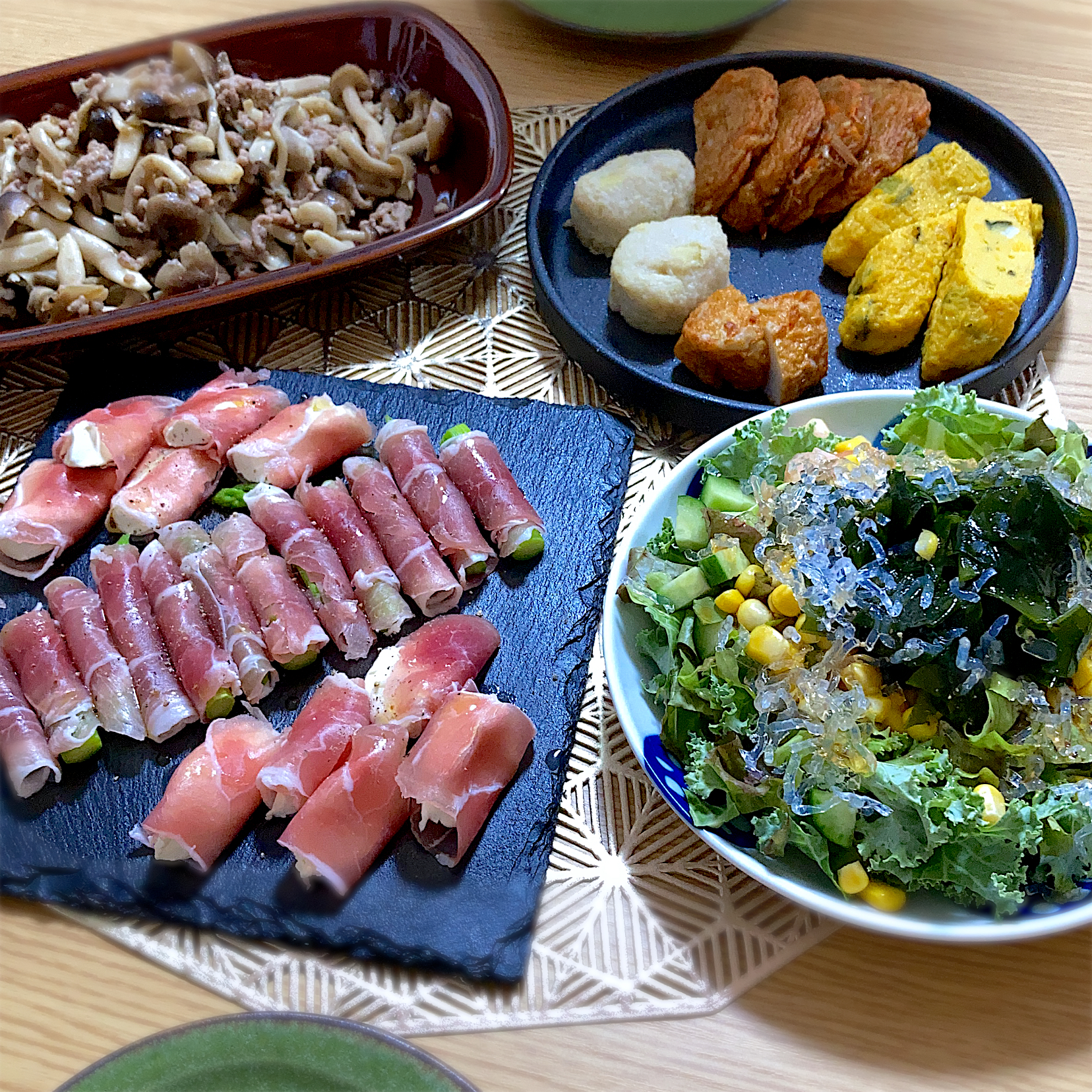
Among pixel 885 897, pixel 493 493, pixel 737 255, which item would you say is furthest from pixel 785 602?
pixel 737 255

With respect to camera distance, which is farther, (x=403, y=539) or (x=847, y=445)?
(x=403, y=539)

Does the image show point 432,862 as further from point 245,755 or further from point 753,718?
point 753,718

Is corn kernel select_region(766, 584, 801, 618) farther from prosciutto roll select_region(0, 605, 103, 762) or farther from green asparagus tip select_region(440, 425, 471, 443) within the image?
prosciutto roll select_region(0, 605, 103, 762)

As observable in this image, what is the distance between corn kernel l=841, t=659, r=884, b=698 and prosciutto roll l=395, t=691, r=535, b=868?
0.56 m

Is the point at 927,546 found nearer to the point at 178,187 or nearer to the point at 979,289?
the point at 979,289

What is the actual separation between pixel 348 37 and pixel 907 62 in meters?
1.60

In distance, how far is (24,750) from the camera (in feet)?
5.61

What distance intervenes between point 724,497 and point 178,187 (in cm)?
146

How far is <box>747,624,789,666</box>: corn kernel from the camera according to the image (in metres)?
1.47

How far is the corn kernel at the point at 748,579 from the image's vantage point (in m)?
1.56

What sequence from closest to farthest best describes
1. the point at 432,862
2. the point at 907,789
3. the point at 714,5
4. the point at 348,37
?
the point at 907,789
the point at 432,862
the point at 348,37
the point at 714,5

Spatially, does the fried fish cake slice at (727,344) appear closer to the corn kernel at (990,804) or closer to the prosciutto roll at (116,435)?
the corn kernel at (990,804)

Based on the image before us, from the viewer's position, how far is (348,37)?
251cm

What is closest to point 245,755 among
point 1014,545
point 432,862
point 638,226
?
point 432,862
